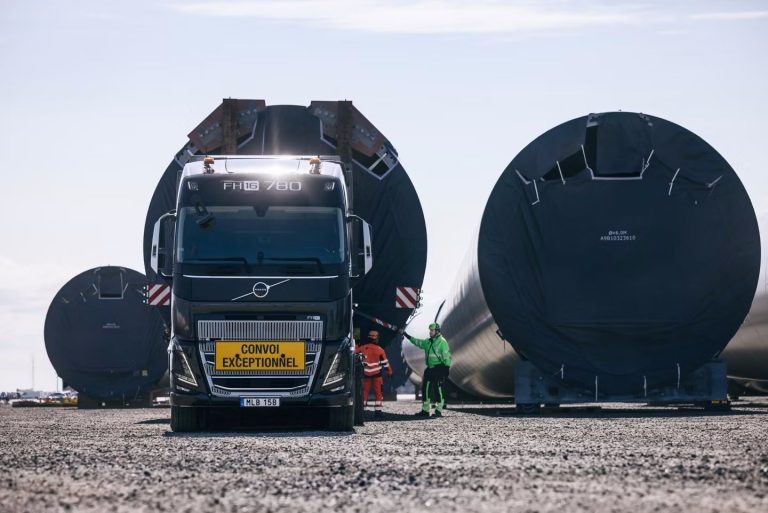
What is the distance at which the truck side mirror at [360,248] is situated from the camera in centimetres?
1285

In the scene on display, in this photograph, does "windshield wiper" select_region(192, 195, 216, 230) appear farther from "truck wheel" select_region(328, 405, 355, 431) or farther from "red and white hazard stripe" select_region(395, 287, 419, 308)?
"red and white hazard stripe" select_region(395, 287, 419, 308)

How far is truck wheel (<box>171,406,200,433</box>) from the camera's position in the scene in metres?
13.0

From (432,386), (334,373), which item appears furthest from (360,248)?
(432,386)

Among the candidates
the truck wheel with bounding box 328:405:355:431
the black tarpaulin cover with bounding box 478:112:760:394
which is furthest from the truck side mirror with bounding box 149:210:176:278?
the black tarpaulin cover with bounding box 478:112:760:394

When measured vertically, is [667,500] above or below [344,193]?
below

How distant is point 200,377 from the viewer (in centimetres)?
1257

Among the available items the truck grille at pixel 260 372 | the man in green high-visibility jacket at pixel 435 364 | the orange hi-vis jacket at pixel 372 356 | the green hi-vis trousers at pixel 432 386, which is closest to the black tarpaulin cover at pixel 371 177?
the orange hi-vis jacket at pixel 372 356

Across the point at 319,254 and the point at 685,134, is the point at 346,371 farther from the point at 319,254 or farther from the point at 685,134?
the point at 685,134

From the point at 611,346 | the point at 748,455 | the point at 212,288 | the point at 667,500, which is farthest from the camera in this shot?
the point at 611,346

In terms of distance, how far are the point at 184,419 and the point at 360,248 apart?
2.67 metres

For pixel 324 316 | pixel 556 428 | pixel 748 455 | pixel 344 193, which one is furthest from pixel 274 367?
pixel 748 455

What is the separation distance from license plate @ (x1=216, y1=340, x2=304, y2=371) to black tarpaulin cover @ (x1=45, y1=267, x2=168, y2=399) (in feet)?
48.6

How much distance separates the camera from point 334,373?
1266cm

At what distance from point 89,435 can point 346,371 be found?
2.89 m
